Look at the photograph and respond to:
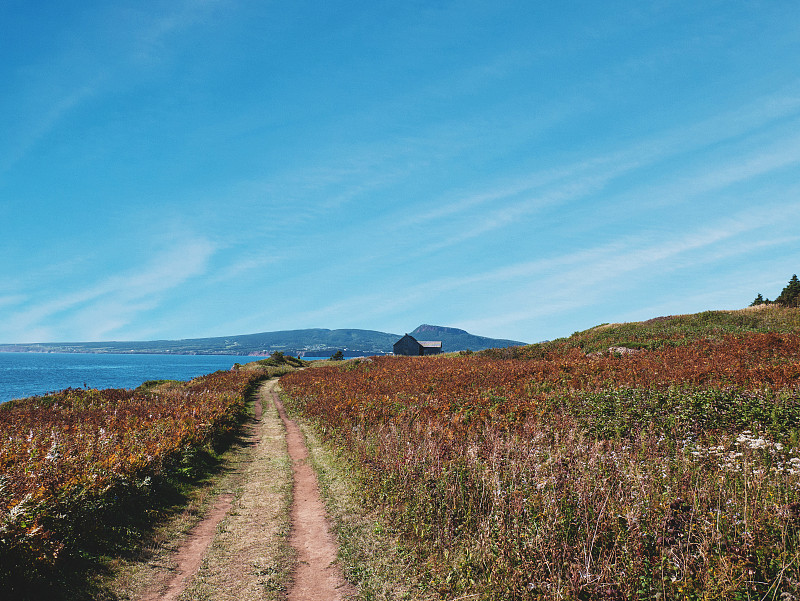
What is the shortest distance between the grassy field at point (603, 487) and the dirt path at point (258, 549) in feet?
4.27

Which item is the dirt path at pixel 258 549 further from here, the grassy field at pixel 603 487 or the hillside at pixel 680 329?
the hillside at pixel 680 329

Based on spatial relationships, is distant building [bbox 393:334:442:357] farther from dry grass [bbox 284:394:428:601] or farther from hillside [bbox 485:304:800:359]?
dry grass [bbox 284:394:428:601]

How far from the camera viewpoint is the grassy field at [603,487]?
194 inches

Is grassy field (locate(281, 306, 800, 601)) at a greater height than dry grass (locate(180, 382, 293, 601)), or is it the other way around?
grassy field (locate(281, 306, 800, 601))

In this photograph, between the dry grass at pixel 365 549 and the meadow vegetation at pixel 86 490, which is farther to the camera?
the dry grass at pixel 365 549

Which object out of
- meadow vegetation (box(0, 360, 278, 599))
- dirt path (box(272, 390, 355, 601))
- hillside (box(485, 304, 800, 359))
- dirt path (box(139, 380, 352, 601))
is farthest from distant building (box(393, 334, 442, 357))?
dirt path (box(272, 390, 355, 601))

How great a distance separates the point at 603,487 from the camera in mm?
6027

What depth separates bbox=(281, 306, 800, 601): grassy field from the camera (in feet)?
16.2

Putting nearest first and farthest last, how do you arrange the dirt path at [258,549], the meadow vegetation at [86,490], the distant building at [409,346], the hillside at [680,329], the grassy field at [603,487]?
1. the grassy field at [603,487]
2. the meadow vegetation at [86,490]
3. the dirt path at [258,549]
4. the hillside at [680,329]
5. the distant building at [409,346]

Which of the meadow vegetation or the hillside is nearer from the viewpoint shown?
the meadow vegetation

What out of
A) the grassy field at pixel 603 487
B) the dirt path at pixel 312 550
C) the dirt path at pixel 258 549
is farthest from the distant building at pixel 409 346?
the dirt path at pixel 312 550

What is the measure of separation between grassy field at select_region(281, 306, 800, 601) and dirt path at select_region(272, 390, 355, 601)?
3.73ft

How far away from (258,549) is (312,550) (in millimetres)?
982

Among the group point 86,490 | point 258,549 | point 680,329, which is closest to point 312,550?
point 258,549
